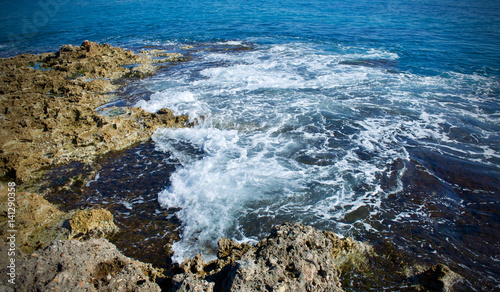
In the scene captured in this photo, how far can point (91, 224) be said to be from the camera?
17.5ft

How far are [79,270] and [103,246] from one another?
467mm

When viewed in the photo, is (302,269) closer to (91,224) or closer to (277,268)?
(277,268)

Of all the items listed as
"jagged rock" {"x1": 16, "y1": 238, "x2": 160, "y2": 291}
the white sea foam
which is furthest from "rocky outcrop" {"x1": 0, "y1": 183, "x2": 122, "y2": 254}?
"jagged rock" {"x1": 16, "y1": 238, "x2": 160, "y2": 291}

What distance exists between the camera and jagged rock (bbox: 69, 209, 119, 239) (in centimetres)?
520

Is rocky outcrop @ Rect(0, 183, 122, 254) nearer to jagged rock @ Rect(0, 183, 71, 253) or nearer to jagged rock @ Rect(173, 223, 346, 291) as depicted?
jagged rock @ Rect(0, 183, 71, 253)

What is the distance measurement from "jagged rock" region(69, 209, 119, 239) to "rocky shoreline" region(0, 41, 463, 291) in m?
0.02

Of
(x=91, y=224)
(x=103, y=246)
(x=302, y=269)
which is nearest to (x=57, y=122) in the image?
(x=91, y=224)

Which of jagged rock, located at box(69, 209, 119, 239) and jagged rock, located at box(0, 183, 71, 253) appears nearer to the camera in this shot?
jagged rock, located at box(0, 183, 71, 253)

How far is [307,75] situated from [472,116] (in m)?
8.04

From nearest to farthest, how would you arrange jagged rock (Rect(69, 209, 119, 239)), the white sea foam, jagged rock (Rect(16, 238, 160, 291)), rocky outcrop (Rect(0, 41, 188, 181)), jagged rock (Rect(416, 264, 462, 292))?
1. jagged rock (Rect(16, 238, 160, 291))
2. jagged rock (Rect(416, 264, 462, 292))
3. jagged rock (Rect(69, 209, 119, 239))
4. the white sea foam
5. rocky outcrop (Rect(0, 41, 188, 181))

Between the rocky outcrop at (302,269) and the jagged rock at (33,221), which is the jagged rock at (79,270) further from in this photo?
the jagged rock at (33,221)

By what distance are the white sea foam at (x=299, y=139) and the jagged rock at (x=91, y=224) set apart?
4.32 feet

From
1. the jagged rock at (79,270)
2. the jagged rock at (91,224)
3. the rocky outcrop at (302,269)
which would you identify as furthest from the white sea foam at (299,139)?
the jagged rock at (79,270)

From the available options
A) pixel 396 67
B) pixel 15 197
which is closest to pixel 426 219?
pixel 15 197
